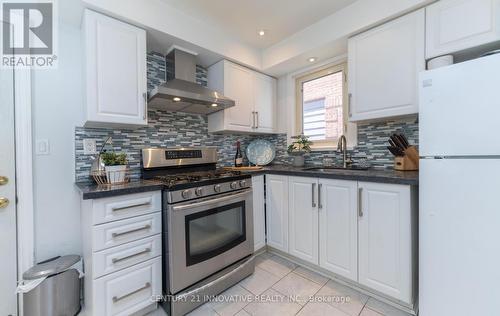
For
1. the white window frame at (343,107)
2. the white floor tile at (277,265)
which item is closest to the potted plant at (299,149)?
the white window frame at (343,107)

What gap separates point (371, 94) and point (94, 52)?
7.15 ft

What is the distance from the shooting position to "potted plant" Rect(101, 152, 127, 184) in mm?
1547

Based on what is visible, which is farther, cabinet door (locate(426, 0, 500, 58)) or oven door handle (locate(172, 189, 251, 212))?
oven door handle (locate(172, 189, 251, 212))

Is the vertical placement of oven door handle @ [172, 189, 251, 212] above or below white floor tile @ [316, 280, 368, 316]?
above

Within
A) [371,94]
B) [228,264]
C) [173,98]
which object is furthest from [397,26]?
[228,264]

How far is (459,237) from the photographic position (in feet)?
3.81

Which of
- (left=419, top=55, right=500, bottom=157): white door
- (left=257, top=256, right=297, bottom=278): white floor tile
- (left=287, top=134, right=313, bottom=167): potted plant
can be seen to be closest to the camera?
(left=419, top=55, right=500, bottom=157): white door

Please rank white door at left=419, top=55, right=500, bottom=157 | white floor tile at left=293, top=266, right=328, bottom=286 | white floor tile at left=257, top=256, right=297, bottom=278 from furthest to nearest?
white floor tile at left=257, top=256, right=297, bottom=278 → white floor tile at left=293, top=266, right=328, bottom=286 → white door at left=419, top=55, right=500, bottom=157

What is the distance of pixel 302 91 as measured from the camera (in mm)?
2756

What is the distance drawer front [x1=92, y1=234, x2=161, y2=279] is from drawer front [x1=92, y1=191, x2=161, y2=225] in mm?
188

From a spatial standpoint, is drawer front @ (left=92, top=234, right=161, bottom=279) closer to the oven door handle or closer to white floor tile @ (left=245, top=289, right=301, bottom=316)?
the oven door handle

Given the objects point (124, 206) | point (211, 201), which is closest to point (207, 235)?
point (211, 201)

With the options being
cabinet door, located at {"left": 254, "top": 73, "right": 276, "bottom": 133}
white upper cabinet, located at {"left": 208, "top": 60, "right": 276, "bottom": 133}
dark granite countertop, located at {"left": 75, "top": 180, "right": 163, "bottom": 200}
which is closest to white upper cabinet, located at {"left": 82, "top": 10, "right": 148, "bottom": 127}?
dark granite countertop, located at {"left": 75, "top": 180, "right": 163, "bottom": 200}

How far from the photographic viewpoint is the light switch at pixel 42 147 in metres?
1.53
